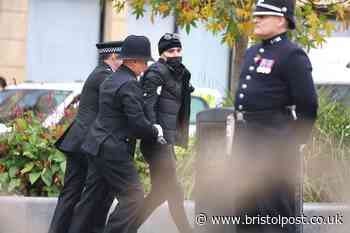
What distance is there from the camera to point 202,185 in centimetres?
883

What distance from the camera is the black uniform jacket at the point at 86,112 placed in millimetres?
9336

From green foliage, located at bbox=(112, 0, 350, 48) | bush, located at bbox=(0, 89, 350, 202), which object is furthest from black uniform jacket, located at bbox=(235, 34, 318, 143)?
green foliage, located at bbox=(112, 0, 350, 48)

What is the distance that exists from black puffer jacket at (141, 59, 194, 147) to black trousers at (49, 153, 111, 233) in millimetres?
735

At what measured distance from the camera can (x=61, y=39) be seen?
21953 millimetres

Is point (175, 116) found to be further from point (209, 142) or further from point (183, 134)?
point (209, 142)

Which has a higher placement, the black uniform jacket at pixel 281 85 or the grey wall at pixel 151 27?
the black uniform jacket at pixel 281 85

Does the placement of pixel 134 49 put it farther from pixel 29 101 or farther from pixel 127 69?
pixel 29 101

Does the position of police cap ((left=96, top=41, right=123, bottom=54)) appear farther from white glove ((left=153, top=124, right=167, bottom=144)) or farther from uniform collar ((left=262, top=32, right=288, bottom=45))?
uniform collar ((left=262, top=32, right=288, bottom=45))

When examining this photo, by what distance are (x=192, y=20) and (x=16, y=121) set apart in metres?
2.23

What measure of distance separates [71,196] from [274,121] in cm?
281

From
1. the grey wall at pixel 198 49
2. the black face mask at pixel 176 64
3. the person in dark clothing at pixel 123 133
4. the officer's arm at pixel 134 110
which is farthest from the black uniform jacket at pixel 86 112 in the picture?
the grey wall at pixel 198 49

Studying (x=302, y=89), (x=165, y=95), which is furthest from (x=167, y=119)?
(x=302, y=89)

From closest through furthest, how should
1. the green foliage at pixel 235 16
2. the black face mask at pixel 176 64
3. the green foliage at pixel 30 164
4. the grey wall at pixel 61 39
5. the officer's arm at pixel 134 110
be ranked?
the officer's arm at pixel 134 110, the black face mask at pixel 176 64, the green foliage at pixel 30 164, the green foliage at pixel 235 16, the grey wall at pixel 61 39

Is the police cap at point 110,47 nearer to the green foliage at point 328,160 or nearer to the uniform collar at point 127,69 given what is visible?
the uniform collar at point 127,69
